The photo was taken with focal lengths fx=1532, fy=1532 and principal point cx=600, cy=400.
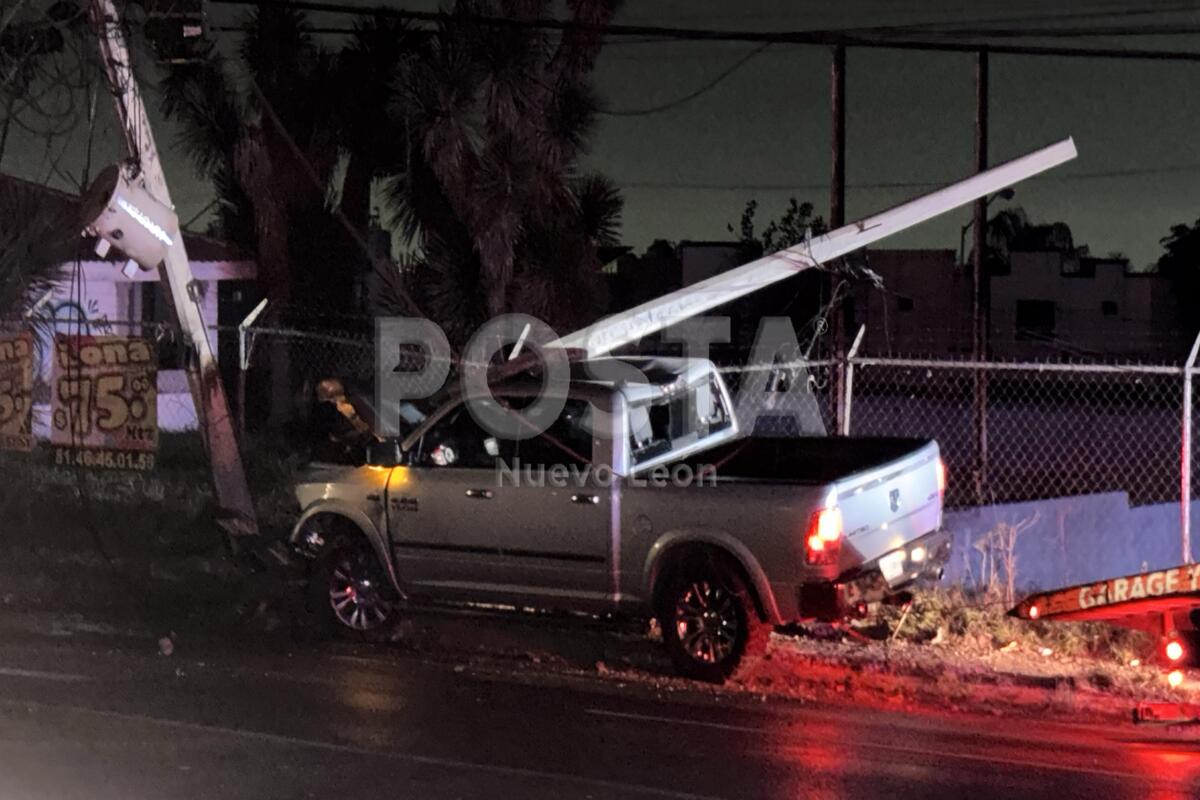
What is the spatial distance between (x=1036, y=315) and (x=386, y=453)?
148 ft

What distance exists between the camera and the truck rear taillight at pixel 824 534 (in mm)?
9258

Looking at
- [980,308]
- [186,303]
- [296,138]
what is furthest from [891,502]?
[296,138]

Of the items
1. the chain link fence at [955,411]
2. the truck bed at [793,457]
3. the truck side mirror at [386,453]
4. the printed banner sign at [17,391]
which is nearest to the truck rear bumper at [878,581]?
the truck bed at [793,457]

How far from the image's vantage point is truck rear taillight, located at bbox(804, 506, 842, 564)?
926 cm

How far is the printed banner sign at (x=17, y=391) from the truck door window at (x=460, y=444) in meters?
8.80

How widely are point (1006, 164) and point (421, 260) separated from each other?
8.28m

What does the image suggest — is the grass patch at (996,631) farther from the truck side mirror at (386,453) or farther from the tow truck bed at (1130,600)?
the truck side mirror at (386,453)

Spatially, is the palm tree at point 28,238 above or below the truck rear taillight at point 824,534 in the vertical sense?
above

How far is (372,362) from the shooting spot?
65.2 ft

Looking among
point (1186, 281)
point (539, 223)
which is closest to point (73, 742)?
point (539, 223)

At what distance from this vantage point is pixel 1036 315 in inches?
2077

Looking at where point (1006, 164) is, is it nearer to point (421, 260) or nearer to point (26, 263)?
point (421, 260)

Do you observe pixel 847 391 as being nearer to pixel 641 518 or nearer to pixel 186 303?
pixel 641 518

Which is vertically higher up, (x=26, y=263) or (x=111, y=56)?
(x=111, y=56)
